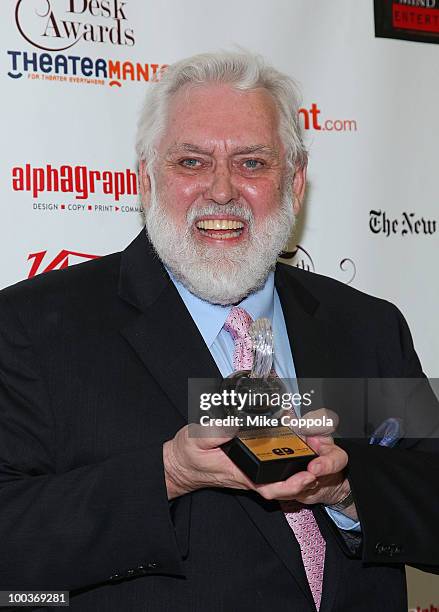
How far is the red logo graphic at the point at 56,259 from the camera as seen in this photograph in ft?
8.09

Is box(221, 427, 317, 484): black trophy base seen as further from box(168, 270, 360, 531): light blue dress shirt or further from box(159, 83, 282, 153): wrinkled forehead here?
box(159, 83, 282, 153): wrinkled forehead

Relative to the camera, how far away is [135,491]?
5.29ft

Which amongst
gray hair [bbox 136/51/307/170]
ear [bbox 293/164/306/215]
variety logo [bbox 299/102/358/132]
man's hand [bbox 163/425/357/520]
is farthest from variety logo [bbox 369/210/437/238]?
man's hand [bbox 163/425/357/520]

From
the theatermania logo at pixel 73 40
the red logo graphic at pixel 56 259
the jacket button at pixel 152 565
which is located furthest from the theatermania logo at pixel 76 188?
the jacket button at pixel 152 565

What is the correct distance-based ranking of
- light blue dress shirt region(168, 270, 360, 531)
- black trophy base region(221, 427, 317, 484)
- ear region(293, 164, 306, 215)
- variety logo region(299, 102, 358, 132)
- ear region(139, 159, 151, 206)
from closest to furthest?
black trophy base region(221, 427, 317, 484), light blue dress shirt region(168, 270, 360, 531), ear region(139, 159, 151, 206), ear region(293, 164, 306, 215), variety logo region(299, 102, 358, 132)

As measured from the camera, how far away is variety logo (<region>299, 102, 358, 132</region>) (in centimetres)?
276

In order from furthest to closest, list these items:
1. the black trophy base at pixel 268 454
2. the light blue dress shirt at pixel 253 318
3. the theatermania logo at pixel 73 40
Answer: the theatermania logo at pixel 73 40
the light blue dress shirt at pixel 253 318
the black trophy base at pixel 268 454

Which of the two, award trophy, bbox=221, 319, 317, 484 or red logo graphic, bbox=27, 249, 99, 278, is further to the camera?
red logo graphic, bbox=27, 249, 99, 278

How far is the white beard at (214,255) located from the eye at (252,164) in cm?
11

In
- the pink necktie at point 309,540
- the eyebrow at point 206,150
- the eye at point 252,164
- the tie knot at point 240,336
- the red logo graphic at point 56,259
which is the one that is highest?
the eyebrow at point 206,150

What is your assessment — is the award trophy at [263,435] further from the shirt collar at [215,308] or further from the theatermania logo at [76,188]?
the theatermania logo at [76,188]

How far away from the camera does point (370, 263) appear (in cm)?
281

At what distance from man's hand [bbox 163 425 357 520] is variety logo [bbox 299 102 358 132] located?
1.41 m

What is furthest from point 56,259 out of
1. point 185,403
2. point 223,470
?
point 223,470
